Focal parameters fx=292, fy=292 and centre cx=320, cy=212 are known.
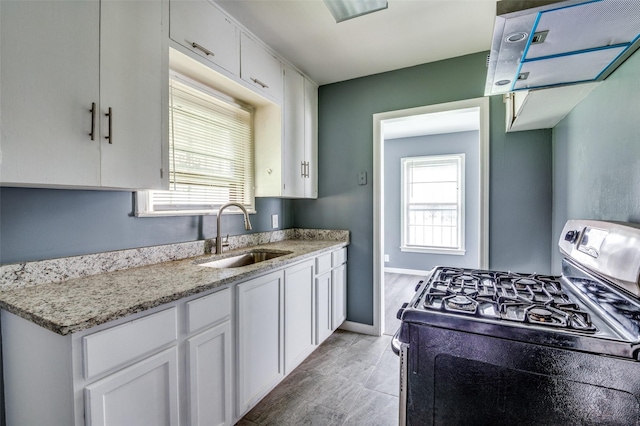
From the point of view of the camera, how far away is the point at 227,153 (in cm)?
235

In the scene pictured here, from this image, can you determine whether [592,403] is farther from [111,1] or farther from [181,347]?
[111,1]

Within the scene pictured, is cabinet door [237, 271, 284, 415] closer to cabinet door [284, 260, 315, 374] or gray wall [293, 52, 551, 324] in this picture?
cabinet door [284, 260, 315, 374]

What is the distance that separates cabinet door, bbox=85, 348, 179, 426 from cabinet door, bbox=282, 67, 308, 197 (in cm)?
163

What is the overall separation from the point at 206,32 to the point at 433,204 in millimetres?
4460

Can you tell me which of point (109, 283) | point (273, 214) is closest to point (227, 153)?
point (273, 214)

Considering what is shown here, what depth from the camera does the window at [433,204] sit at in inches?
196

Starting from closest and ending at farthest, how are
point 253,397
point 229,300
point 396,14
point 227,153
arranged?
1. point 229,300
2. point 253,397
3. point 396,14
4. point 227,153

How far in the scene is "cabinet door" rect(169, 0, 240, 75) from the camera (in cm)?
156

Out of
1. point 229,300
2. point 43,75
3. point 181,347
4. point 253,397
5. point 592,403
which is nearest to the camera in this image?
point 592,403

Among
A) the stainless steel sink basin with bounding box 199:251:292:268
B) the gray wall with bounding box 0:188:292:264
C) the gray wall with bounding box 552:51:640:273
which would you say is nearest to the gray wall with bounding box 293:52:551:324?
the gray wall with bounding box 552:51:640:273

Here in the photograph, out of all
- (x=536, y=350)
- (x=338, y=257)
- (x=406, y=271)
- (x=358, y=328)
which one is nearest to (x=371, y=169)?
(x=338, y=257)

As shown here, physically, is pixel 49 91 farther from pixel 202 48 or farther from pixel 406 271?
pixel 406 271

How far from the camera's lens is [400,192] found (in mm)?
5359

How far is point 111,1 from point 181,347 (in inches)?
59.4
